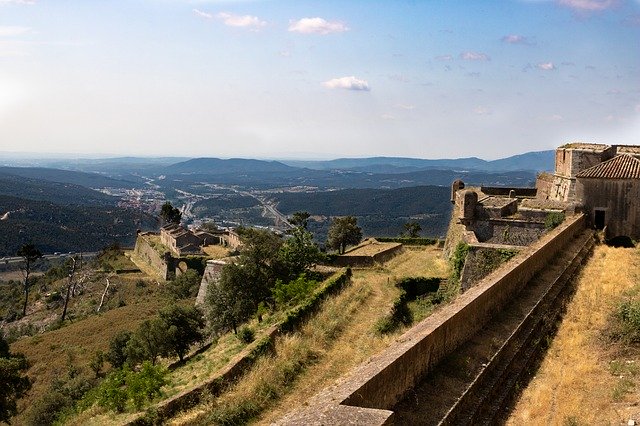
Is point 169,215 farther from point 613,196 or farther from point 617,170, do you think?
point 617,170

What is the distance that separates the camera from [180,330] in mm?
25078

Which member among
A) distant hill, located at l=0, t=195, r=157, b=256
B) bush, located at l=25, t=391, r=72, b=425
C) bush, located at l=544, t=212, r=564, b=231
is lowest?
distant hill, located at l=0, t=195, r=157, b=256

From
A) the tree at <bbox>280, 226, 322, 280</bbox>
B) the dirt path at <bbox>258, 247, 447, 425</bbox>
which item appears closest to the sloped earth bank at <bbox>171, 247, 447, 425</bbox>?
the dirt path at <bbox>258, 247, 447, 425</bbox>

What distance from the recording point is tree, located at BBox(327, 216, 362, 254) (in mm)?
52031

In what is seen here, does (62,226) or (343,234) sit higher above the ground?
(343,234)

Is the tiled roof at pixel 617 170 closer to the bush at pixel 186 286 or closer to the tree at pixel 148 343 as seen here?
the tree at pixel 148 343

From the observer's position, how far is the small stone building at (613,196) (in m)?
25.6

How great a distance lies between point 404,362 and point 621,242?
20.8 meters

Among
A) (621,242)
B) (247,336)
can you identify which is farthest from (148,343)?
(621,242)

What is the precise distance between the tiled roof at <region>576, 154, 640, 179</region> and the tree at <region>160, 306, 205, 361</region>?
18.1m

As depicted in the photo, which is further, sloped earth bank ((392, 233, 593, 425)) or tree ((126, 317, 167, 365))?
tree ((126, 317, 167, 365))

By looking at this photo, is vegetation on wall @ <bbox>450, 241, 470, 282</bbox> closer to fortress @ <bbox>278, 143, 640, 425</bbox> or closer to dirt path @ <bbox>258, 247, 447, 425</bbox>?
fortress @ <bbox>278, 143, 640, 425</bbox>

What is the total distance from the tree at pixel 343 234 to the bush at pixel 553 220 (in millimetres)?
28517

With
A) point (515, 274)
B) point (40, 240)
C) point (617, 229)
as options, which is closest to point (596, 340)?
point (515, 274)
